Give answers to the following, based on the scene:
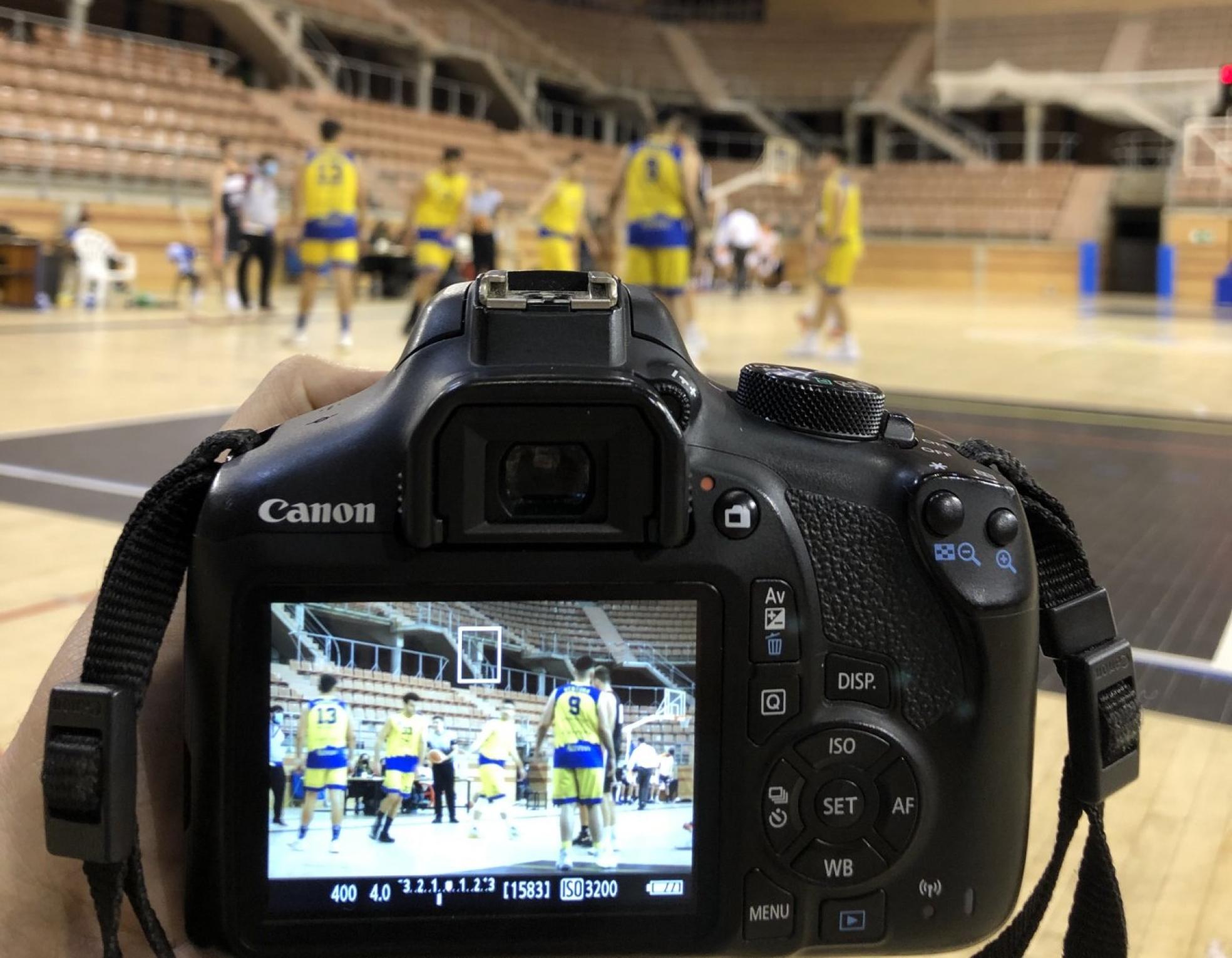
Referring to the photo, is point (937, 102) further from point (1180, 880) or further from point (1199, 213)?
point (1180, 880)

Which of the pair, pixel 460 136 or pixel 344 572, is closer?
pixel 344 572

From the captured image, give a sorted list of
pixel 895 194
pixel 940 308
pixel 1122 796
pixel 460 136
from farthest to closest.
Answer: pixel 895 194 → pixel 460 136 → pixel 940 308 → pixel 1122 796

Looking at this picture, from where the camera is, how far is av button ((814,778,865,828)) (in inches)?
22.7

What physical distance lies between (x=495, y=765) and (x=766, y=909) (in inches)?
5.5

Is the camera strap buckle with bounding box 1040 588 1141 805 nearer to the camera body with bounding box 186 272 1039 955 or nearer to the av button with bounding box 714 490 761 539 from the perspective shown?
the camera body with bounding box 186 272 1039 955

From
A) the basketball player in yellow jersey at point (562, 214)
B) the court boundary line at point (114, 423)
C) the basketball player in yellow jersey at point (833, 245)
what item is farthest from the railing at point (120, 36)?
the court boundary line at point (114, 423)

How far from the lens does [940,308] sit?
12828 mm

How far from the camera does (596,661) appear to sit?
56 cm

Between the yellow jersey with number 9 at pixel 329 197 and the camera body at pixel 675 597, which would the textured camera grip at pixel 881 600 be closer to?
the camera body at pixel 675 597

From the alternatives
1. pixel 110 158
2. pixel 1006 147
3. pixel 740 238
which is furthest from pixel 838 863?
pixel 1006 147

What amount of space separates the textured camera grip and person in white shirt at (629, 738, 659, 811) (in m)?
0.10

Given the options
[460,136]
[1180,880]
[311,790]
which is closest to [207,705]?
[311,790]

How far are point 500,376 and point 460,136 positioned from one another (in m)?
17.7

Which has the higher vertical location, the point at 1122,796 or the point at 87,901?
the point at 87,901
